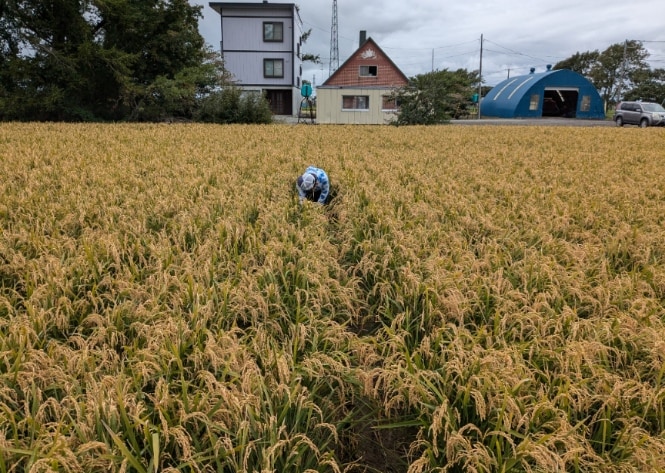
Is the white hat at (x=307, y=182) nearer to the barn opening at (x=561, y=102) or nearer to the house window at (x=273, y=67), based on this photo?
the house window at (x=273, y=67)

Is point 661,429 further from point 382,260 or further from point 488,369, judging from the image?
point 382,260

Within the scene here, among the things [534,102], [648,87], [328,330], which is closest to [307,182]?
[328,330]

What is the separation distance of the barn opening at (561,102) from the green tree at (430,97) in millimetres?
22000

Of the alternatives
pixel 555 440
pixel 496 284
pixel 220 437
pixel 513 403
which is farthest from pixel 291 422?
pixel 496 284

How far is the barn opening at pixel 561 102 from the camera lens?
44.4m

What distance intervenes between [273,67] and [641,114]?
29.7 metres

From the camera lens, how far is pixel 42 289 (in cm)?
313

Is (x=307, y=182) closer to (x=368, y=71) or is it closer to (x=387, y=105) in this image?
(x=387, y=105)

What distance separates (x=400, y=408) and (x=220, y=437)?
3.58ft

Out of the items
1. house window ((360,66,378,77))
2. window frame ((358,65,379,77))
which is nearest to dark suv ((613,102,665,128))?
window frame ((358,65,379,77))

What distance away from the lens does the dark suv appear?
2927 cm

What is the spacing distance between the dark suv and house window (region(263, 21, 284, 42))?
1125 inches

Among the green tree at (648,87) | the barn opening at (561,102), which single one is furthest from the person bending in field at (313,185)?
the green tree at (648,87)

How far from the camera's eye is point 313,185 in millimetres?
6340
